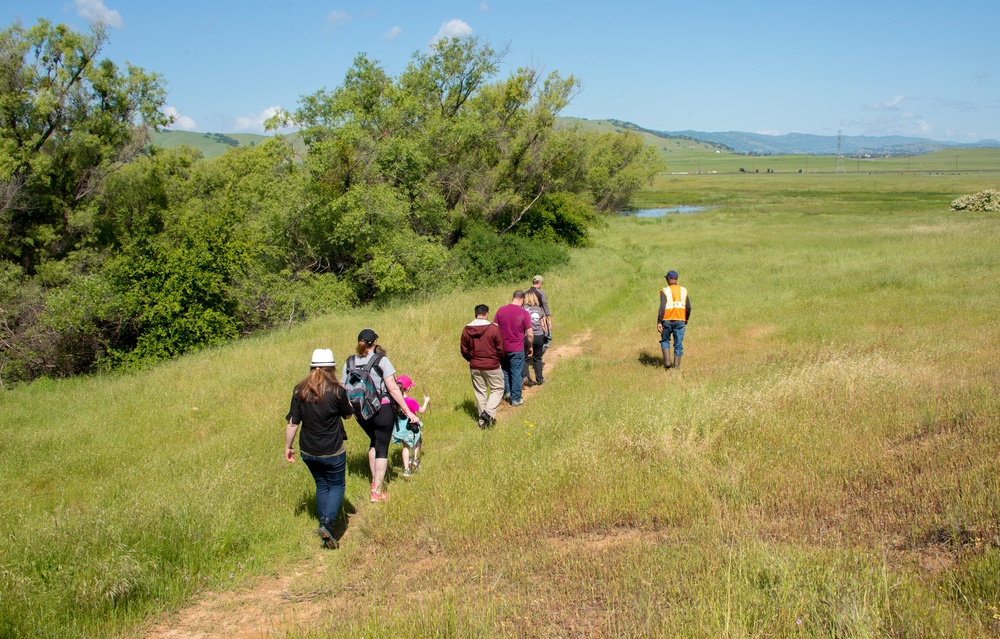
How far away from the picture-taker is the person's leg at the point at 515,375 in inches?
392

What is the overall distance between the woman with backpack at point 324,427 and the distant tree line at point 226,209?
12349mm

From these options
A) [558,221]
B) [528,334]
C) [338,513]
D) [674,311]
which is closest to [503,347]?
[528,334]

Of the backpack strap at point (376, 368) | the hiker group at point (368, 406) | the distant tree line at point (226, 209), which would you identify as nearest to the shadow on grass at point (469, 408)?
the hiker group at point (368, 406)

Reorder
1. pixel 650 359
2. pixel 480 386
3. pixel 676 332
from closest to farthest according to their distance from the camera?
1. pixel 480 386
2. pixel 676 332
3. pixel 650 359

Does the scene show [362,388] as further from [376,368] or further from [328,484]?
[328,484]

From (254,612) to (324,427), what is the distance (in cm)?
158

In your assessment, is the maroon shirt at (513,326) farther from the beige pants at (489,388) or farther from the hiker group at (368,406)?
the beige pants at (489,388)

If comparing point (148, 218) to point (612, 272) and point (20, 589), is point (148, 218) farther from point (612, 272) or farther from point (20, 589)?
point (20, 589)

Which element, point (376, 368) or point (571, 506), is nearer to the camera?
point (571, 506)

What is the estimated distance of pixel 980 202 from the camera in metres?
47.8

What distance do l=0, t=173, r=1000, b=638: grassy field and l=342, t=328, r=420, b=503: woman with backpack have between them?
0.36 metres

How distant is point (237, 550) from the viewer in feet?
19.1

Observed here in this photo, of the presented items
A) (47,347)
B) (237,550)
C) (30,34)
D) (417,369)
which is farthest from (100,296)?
(237,550)

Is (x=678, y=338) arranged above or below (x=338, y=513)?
above
